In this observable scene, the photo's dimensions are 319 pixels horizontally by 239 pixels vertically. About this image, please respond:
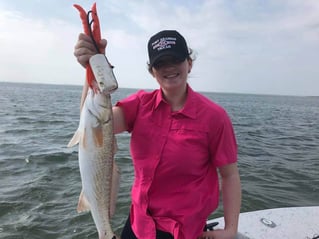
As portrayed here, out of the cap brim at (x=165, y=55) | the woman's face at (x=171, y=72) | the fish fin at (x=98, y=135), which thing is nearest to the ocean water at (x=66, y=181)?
the fish fin at (x=98, y=135)

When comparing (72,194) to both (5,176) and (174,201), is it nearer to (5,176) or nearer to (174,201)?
(5,176)

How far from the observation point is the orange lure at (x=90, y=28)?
229cm

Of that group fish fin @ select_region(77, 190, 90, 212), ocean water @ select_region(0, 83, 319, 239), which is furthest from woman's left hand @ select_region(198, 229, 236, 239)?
ocean water @ select_region(0, 83, 319, 239)

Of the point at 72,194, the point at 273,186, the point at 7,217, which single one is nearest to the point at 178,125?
the point at 7,217

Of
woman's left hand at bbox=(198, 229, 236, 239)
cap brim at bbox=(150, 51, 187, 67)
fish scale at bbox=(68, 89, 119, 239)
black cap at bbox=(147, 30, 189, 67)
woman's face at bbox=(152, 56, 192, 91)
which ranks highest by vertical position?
black cap at bbox=(147, 30, 189, 67)

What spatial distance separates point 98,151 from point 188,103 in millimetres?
855

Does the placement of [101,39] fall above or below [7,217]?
above

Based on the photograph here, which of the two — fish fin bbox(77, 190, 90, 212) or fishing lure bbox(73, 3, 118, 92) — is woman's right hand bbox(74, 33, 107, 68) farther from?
fish fin bbox(77, 190, 90, 212)

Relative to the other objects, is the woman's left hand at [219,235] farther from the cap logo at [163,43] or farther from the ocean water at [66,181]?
the ocean water at [66,181]

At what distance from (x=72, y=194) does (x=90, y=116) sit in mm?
7615

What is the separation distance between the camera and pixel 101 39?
2.43m

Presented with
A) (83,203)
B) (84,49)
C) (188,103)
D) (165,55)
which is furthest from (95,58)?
(83,203)

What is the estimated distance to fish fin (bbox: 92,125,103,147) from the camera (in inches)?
100

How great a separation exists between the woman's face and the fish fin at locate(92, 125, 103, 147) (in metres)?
0.66
